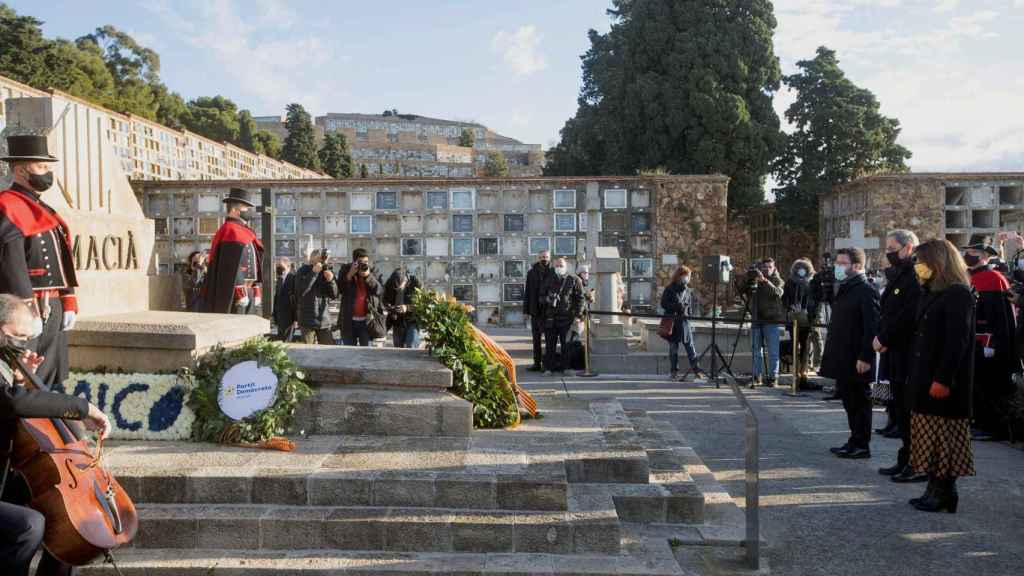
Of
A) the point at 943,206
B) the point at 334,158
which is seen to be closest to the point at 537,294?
the point at 943,206

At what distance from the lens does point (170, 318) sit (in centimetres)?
541

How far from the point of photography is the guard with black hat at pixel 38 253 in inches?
160

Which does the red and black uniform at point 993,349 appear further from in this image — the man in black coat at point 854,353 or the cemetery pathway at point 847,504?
the man in black coat at point 854,353

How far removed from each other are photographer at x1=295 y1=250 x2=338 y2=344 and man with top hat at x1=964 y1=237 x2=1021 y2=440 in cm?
706

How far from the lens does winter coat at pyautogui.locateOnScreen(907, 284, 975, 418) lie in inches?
187

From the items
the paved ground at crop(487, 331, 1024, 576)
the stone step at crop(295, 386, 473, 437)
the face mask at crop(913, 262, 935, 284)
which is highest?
the face mask at crop(913, 262, 935, 284)

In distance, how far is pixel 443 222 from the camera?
17812 millimetres

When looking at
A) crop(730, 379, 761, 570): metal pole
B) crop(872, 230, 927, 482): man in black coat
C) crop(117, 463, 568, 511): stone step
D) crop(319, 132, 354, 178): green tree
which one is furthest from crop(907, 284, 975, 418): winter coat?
crop(319, 132, 354, 178): green tree

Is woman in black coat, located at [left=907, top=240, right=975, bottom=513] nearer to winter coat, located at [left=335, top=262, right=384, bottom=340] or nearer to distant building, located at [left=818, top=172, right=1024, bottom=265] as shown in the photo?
winter coat, located at [left=335, top=262, right=384, bottom=340]

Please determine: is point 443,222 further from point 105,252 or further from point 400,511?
point 400,511

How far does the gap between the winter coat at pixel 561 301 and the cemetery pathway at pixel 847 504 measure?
113 inches

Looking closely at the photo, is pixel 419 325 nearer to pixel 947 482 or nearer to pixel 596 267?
pixel 947 482

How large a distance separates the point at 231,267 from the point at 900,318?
5319 mm

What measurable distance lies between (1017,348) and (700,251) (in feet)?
39.7
